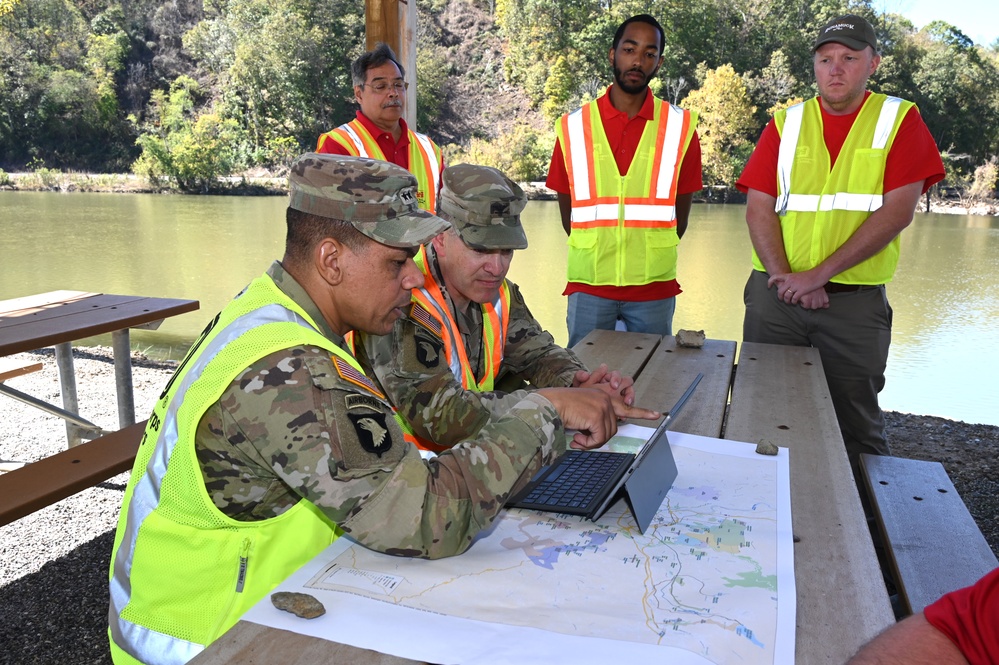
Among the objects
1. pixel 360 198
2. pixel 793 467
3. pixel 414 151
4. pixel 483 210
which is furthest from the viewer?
pixel 414 151

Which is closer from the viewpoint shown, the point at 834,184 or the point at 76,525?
the point at 834,184

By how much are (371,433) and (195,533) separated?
0.92ft

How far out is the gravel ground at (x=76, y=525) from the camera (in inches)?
90.8

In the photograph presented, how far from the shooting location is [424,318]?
162 cm

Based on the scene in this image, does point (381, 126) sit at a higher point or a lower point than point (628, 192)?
higher

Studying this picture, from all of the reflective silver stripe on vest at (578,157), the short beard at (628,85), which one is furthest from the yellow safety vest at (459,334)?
the short beard at (628,85)

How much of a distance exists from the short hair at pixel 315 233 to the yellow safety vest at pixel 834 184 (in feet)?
7.13

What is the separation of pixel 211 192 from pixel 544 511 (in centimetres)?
3130

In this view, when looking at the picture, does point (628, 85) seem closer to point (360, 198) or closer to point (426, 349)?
point (426, 349)

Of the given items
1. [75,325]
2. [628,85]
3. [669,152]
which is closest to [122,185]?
[75,325]

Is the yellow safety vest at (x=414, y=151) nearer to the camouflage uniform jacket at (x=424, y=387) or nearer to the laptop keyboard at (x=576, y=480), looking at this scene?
the camouflage uniform jacket at (x=424, y=387)

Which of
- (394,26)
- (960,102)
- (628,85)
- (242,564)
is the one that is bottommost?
(242,564)

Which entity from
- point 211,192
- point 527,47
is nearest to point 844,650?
point 211,192

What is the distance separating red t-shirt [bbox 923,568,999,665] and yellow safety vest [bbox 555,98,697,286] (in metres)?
2.21
